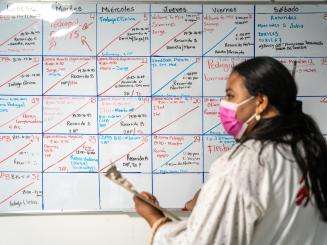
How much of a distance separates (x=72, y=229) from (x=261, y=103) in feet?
4.18

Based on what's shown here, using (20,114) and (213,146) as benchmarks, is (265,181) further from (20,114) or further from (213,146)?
(20,114)

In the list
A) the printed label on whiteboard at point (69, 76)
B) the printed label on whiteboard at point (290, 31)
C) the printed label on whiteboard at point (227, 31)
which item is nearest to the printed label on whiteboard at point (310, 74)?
the printed label on whiteboard at point (290, 31)

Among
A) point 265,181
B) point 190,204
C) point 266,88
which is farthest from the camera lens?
point 190,204

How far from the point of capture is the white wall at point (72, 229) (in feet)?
6.77

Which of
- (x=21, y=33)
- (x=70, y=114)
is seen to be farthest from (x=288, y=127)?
(x=21, y=33)

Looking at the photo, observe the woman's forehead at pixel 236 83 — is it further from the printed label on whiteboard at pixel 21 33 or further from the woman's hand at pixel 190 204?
the printed label on whiteboard at pixel 21 33

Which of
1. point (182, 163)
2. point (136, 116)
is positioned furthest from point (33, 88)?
point (182, 163)

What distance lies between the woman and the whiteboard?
2.47 ft

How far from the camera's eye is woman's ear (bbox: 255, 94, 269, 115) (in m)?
1.24

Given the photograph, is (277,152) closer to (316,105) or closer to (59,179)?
(316,105)

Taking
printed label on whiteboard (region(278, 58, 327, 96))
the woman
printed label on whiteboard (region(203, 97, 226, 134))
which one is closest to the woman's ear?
the woman

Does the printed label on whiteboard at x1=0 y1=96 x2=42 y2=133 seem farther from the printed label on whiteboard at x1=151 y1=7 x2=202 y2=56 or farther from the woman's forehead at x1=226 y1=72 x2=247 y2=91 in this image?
the woman's forehead at x1=226 y1=72 x2=247 y2=91

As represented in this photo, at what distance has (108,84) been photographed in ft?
6.63

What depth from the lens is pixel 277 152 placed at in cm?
113
